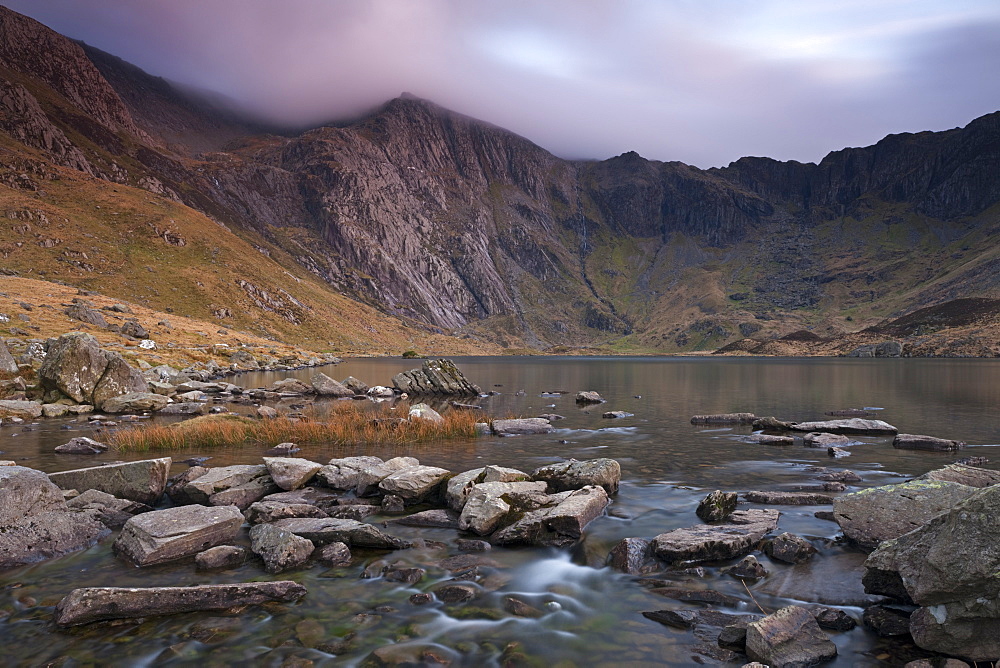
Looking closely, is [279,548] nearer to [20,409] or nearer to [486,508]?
[486,508]

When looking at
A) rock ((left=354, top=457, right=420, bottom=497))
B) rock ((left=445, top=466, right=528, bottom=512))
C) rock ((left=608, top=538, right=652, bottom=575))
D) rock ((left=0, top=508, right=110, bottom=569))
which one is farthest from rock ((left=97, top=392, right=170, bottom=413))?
rock ((left=608, top=538, right=652, bottom=575))

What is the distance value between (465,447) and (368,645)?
1798 cm

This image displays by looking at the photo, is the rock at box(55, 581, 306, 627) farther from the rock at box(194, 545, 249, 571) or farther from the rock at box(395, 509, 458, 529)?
the rock at box(395, 509, 458, 529)

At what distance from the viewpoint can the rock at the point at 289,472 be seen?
17.1 meters

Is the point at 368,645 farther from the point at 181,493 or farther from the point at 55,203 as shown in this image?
the point at 55,203

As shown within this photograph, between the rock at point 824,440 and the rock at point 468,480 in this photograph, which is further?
the rock at point 824,440

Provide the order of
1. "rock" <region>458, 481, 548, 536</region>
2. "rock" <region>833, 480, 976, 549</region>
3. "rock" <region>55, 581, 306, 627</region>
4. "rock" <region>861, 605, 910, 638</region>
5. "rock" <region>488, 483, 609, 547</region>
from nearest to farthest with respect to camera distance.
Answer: "rock" <region>861, 605, 910, 638</region>, "rock" <region>55, 581, 306, 627</region>, "rock" <region>833, 480, 976, 549</region>, "rock" <region>488, 483, 609, 547</region>, "rock" <region>458, 481, 548, 536</region>

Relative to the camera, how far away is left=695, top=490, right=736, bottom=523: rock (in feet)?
46.4

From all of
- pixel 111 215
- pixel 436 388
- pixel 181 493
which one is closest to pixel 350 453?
pixel 181 493

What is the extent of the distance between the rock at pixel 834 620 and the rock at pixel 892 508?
3.58 meters

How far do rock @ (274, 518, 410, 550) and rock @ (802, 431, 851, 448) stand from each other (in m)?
24.5

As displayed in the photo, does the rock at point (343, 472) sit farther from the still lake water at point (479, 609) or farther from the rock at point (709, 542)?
the rock at point (709, 542)

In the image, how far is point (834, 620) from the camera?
8.61m

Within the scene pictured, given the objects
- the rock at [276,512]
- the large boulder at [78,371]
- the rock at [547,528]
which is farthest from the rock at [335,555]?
the large boulder at [78,371]
